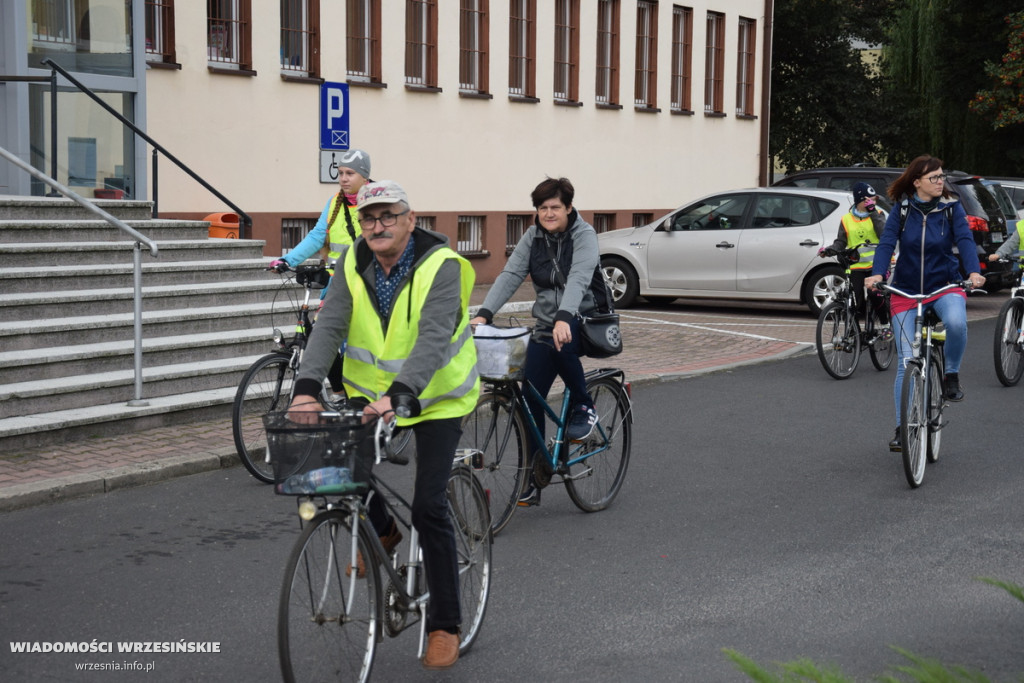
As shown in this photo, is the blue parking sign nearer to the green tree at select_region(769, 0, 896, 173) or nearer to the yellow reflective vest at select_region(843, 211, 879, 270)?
the yellow reflective vest at select_region(843, 211, 879, 270)

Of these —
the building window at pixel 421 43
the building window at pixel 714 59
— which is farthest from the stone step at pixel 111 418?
the building window at pixel 714 59

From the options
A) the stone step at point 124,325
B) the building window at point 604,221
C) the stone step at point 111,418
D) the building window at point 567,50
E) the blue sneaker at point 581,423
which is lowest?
the stone step at point 111,418

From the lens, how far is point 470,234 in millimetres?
22719

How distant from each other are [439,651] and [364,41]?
16.6 m

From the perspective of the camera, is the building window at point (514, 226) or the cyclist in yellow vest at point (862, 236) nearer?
the cyclist in yellow vest at point (862, 236)

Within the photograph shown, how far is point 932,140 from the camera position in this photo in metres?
37.4

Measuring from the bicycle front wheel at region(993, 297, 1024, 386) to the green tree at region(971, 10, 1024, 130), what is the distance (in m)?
22.5

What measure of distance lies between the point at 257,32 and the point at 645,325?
6.50 meters

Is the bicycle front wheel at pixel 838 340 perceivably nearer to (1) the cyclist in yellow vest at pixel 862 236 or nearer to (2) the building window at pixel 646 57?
(1) the cyclist in yellow vest at pixel 862 236

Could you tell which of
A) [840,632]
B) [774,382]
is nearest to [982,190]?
[774,382]

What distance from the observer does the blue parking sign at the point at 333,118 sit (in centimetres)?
1794

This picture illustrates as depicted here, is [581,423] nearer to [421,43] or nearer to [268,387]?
[268,387]

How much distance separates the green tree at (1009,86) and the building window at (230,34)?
839 inches

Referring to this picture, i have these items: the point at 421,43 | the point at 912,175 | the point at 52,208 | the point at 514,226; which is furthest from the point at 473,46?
the point at 912,175
